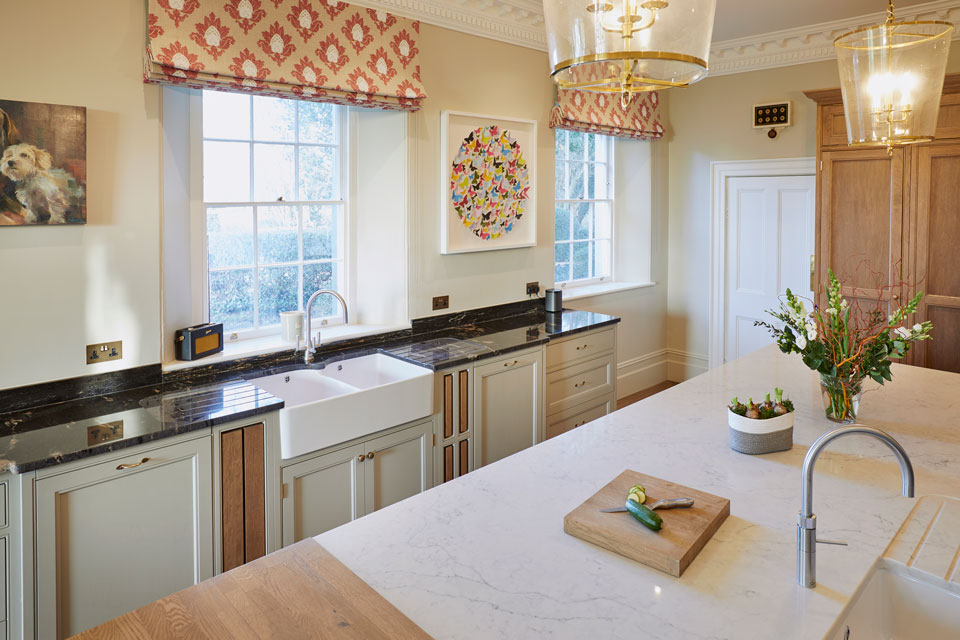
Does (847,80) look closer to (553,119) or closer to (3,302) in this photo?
(553,119)

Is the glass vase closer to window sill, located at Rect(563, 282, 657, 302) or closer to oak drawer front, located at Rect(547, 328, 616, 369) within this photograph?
oak drawer front, located at Rect(547, 328, 616, 369)

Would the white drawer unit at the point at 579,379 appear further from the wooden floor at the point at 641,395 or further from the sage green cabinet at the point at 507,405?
the wooden floor at the point at 641,395

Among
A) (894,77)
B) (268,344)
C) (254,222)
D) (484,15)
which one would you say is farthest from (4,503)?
(484,15)

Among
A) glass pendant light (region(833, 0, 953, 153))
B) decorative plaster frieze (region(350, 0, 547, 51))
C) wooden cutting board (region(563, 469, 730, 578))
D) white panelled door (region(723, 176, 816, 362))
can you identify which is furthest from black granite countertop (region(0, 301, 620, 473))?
white panelled door (region(723, 176, 816, 362))

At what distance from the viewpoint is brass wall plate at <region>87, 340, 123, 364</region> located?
2.65 meters

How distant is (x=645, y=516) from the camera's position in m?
1.53

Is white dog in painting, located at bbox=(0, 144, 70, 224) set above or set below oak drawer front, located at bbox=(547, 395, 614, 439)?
above

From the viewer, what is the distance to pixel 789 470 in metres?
1.95

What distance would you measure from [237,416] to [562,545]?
139 centimetres

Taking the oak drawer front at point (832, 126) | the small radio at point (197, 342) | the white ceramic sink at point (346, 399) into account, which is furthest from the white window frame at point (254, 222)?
the oak drawer front at point (832, 126)

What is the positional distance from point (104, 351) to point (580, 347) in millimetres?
2439

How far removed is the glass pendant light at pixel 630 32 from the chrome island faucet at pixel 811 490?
2.28ft

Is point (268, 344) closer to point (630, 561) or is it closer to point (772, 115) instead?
point (630, 561)

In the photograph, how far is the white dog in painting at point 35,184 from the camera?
93.3 inches
